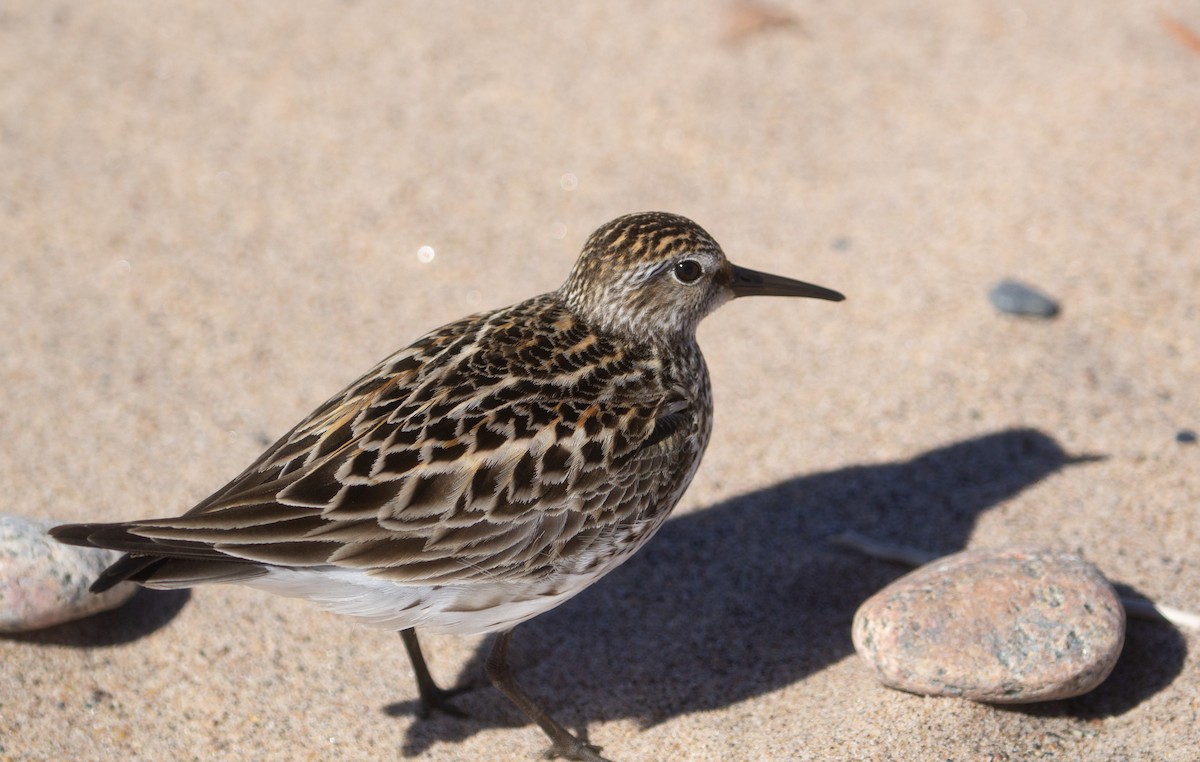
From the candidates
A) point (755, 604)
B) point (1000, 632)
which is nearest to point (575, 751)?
point (755, 604)

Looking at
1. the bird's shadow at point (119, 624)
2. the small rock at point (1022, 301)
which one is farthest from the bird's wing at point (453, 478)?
the small rock at point (1022, 301)

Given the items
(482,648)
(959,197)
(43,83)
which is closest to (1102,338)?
(959,197)

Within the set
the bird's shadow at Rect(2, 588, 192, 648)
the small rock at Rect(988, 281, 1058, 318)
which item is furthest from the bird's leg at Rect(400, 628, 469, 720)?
the small rock at Rect(988, 281, 1058, 318)

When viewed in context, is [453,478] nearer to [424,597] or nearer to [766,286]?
[424,597]

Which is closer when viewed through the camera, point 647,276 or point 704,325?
point 647,276

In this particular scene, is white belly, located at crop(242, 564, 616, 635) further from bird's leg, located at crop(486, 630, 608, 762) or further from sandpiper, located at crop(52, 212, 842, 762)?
bird's leg, located at crop(486, 630, 608, 762)

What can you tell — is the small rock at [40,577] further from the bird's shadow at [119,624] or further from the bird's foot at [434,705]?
the bird's foot at [434,705]

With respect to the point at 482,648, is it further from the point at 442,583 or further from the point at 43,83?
the point at 43,83
